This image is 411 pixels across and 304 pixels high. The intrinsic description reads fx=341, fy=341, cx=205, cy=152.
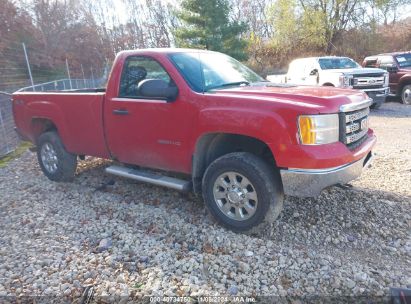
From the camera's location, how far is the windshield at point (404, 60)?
1313cm

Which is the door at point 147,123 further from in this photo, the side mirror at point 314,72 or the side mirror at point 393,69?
the side mirror at point 393,69

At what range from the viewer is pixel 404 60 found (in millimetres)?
13266

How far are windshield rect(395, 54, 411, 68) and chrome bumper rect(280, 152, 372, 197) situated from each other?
39.5 ft

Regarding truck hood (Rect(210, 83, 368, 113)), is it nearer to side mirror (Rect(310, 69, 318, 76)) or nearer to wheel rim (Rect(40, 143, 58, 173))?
wheel rim (Rect(40, 143, 58, 173))

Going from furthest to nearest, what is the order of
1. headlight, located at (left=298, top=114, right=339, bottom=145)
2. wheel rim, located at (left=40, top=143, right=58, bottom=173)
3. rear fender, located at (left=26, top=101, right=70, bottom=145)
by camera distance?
wheel rim, located at (left=40, top=143, right=58, bottom=173) < rear fender, located at (left=26, top=101, right=70, bottom=145) < headlight, located at (left=298, top=114, right=339, bottom=145)

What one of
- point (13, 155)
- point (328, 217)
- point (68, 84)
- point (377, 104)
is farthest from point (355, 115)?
point (68, 84)

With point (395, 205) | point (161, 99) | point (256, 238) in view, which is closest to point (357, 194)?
point (395, 205)

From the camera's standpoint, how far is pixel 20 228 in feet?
13.3

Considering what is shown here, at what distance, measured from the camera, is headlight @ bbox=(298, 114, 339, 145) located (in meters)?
3.13

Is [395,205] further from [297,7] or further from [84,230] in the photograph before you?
[297,7]

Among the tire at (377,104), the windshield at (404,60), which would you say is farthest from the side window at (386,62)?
the tire at (377,104)

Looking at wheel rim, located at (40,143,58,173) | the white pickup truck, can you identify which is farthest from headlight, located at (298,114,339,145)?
the white pickup truck

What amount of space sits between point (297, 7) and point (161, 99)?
25.6 m

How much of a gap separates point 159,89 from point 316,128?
1726 mm
